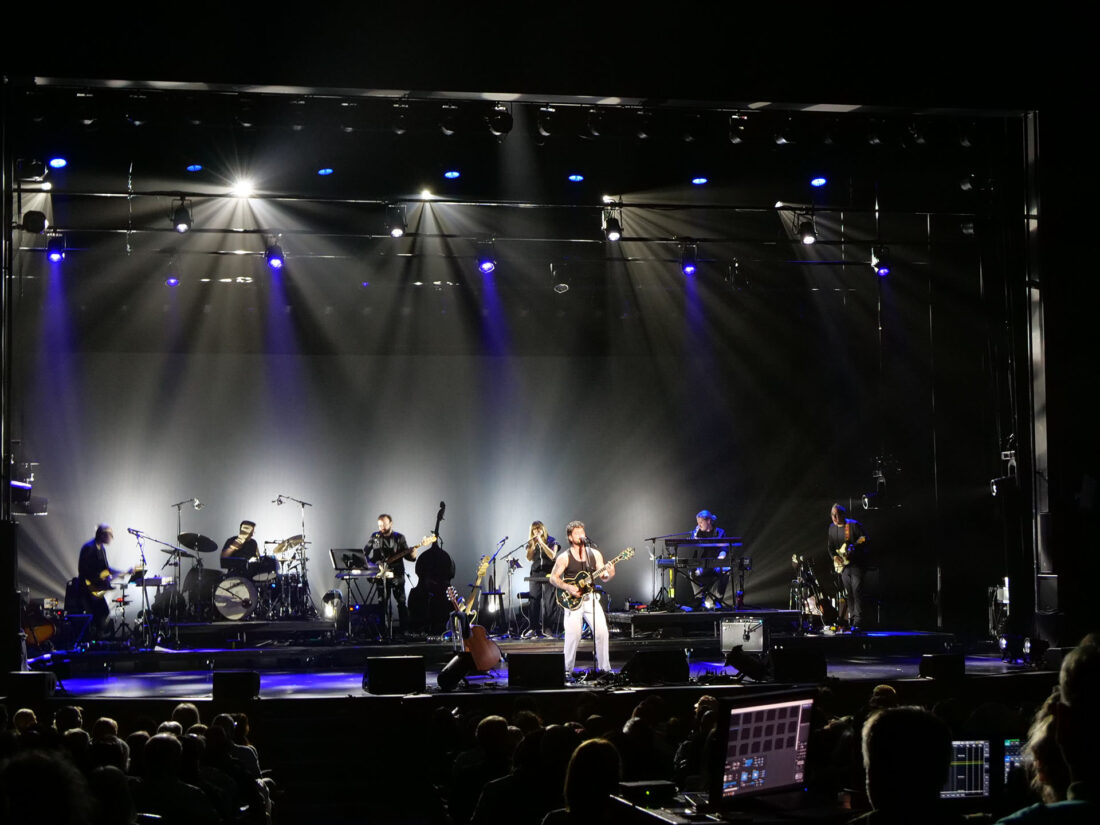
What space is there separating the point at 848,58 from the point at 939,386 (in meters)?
7.81

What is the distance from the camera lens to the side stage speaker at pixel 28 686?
9477 millimetres

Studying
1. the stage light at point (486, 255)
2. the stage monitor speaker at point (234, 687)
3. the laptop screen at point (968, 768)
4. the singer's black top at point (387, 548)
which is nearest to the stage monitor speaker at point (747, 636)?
the singer's black top at point (387, 548)

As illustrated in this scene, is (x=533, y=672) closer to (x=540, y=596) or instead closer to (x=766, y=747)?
(x=540, y=596)

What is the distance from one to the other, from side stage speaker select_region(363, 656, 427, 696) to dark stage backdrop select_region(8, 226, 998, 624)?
25.0ft

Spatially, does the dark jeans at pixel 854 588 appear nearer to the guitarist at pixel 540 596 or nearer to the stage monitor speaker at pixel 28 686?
the guitarist at pixel 540 596

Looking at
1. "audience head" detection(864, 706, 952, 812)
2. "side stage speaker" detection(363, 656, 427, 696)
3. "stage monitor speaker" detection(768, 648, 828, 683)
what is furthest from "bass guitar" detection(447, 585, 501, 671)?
"audience head" detection(864, 706, 952, 812)

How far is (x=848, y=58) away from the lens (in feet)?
36.9

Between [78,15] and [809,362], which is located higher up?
[78,15]

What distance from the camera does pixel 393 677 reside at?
1014 centimetres

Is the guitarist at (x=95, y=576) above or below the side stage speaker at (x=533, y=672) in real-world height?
above

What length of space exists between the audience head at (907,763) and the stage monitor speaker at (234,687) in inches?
305

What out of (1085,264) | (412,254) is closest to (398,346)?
(412,254)

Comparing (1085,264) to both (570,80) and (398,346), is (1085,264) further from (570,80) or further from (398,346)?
(398,346)

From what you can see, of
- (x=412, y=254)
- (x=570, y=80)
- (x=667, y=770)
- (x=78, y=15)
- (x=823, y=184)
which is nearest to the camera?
(x=667, y=770)
